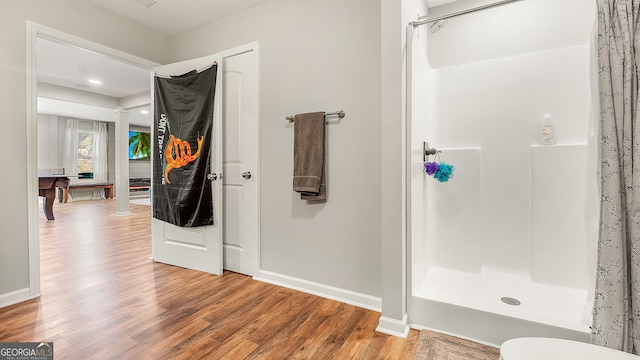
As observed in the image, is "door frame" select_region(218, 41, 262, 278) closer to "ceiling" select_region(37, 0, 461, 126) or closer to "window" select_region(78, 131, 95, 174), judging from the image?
"ceiling" select_region(37, 0, 461, 126)

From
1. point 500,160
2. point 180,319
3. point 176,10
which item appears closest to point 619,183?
point 500,160

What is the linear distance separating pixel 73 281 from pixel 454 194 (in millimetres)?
3407

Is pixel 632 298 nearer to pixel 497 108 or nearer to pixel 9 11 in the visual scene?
pixel 497 108

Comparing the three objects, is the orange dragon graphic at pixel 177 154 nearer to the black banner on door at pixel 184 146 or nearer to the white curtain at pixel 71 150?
the black banner on door at pixel 184 146

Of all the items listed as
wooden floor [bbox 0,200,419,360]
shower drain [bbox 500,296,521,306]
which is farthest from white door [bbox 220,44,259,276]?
shower drain [bbox 500,296,521,306]

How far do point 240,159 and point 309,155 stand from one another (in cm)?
82

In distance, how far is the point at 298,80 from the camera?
7.64 feet

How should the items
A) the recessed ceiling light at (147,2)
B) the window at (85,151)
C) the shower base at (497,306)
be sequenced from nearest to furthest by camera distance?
the shower base at (497,306) → the recessed ceiling light at (147,2) → the window at (85,151)

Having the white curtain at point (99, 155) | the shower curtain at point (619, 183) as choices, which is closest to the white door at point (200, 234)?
the shower curtain at point (619, 183)

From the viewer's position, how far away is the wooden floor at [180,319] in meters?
1.56

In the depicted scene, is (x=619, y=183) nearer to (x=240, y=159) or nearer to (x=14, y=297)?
(x=240, y=159)

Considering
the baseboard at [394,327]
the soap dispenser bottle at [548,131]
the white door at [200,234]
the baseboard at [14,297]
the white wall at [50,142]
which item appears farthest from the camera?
the white wall at [50,142]

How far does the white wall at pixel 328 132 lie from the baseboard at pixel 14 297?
1.75m

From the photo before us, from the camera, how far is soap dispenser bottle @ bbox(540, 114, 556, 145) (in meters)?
2.14
